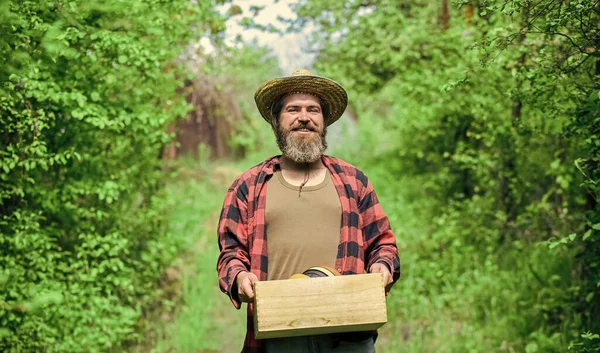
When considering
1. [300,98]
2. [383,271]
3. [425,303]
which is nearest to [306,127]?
[300,98]

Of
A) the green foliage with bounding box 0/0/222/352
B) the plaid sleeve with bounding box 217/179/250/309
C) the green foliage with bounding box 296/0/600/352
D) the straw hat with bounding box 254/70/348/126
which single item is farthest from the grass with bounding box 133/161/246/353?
the straw hat with bounding box 254/70/348/126

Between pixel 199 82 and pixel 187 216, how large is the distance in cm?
434

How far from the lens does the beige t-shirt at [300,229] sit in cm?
334

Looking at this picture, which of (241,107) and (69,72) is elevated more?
(241,107)

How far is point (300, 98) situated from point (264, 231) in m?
0.72

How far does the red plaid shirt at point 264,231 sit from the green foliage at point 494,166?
946mm

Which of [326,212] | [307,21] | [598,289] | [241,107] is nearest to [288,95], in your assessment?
[326,212]

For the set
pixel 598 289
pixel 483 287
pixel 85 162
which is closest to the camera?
pixel 598 289

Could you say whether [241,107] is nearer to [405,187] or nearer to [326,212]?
[405,187]

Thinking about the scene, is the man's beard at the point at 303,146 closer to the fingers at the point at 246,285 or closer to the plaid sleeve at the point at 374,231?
the plaid sleeve at the point at 374,231

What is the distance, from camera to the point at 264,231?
3389mm

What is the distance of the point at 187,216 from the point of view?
26.1 feet

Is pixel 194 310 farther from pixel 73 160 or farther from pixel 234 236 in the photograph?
pixel 234 236

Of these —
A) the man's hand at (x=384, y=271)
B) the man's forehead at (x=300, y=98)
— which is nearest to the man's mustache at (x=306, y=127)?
the man's forehead at (x=300, y=98)
